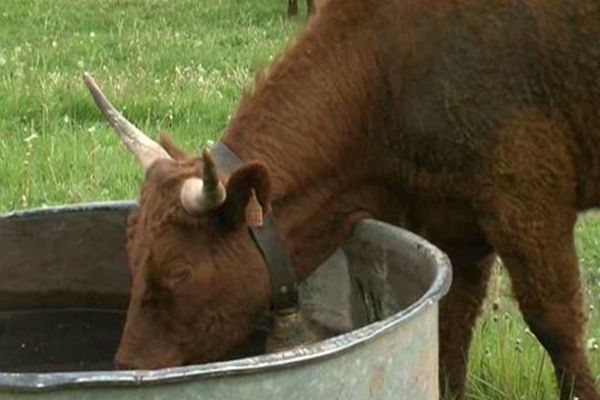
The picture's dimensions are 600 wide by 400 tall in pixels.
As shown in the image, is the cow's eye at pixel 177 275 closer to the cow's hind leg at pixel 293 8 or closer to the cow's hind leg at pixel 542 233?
the cow's hind leg at pixel 542 233

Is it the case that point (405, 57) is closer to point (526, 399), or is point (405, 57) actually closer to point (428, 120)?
point (428, 120)

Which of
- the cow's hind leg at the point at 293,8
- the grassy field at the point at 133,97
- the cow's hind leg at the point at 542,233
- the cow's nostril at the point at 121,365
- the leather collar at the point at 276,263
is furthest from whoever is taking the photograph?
the cow's hind leg at the point at 293,8

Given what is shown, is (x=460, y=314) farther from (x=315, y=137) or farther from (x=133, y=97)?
(x=133, y=97)

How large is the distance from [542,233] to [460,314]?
611 mm

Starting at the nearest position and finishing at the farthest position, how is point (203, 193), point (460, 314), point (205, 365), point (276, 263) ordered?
point (205, 365) < point (203, 193) < point (276, 263) < point (460, 314)

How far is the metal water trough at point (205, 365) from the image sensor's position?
289 cm

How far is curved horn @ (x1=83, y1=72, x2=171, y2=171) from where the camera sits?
164 inches

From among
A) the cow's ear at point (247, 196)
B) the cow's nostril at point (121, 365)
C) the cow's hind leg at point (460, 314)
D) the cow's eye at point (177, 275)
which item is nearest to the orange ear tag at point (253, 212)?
the cow's ear at point (247, 196)

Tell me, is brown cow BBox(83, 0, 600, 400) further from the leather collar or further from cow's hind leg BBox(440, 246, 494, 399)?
cow's hind leg BBox(440, 246, 494, 399)

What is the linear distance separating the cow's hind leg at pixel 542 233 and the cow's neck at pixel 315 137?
0.38 m

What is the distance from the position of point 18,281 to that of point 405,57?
51.7 inches

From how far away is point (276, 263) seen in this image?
4152mm

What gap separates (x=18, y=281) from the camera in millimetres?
4465

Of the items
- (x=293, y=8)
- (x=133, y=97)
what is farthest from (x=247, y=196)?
(x=293, y=8)
